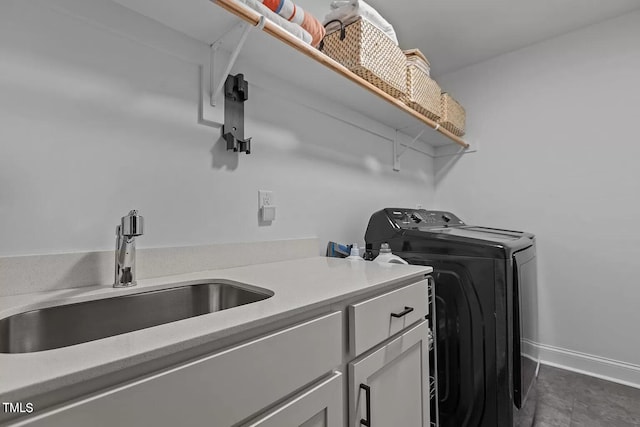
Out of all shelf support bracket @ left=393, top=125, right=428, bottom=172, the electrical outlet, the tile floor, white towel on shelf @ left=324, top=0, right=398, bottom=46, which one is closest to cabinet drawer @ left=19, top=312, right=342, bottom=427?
the electrical outlet

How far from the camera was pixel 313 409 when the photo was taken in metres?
0.77

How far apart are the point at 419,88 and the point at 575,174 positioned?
1.47m

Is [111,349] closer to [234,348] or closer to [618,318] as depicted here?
[234,348]

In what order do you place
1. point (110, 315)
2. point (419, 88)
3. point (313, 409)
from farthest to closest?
point (419, 88) → point (110, 315) → point (313, 409)

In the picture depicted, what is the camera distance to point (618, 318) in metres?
2.22

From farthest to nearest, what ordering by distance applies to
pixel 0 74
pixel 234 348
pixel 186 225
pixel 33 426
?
pixel 186 225, pixel 0 74, pixel 234 348, pixel 33 426

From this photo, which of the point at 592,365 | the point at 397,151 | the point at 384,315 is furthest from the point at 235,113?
the point at 592,365

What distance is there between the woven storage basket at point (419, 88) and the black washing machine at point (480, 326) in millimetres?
898

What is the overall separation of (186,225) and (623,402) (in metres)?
2.74

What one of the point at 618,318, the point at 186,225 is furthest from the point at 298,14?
the point at 618,318

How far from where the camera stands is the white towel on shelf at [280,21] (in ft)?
3.76

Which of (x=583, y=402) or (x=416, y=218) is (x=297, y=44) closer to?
(x=416, y=218)

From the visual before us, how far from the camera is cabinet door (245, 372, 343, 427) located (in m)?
0.68

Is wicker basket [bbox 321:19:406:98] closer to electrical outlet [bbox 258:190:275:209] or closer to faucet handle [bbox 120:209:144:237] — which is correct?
electrical outlet [bbox 258:190:275:209]
